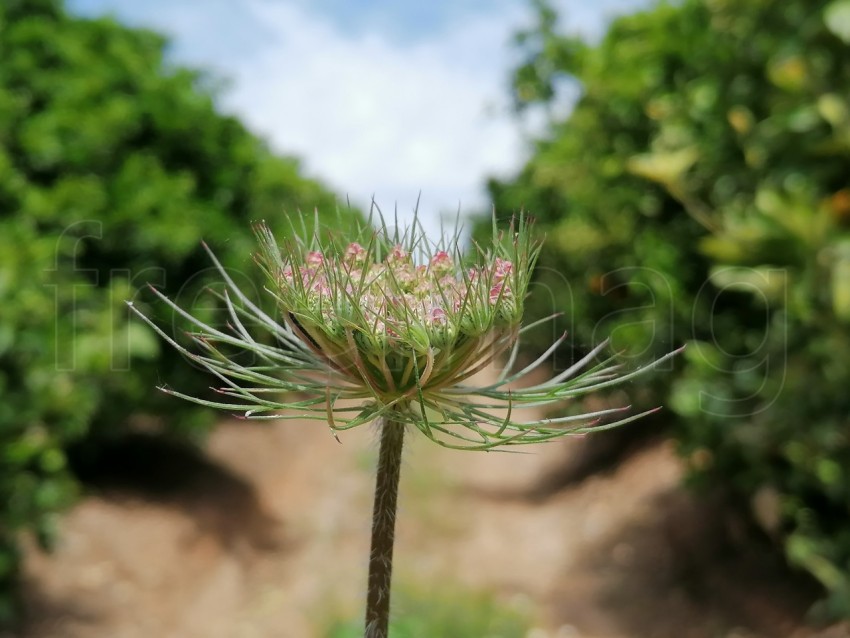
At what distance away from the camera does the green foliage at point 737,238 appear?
3992 mm

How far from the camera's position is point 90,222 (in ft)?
22.9

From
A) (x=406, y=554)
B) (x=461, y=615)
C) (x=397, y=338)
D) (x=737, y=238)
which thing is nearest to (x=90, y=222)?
(x=406, y=554)

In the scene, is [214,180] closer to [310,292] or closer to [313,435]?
[313,435]

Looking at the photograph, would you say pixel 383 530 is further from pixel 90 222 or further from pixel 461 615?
pixel 90 222

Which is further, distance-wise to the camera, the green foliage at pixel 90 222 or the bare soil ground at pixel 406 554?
the bare soil ground at pixel 406 554

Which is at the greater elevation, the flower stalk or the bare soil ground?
the flower stalk

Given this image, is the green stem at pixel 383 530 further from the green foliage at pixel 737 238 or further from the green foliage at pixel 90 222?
the green foliage at pixel 90 222

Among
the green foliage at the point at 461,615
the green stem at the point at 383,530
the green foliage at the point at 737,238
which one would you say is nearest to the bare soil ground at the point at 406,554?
the green foliage at the point at 461,615

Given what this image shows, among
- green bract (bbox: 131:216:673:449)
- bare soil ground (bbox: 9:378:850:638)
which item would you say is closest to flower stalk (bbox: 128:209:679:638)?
green bract (bbox: 131:216:673:449)

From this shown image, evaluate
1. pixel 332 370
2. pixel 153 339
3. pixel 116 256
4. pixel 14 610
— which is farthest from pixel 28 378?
pixel 332 370

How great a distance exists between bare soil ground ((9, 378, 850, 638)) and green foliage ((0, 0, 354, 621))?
0.97 metres

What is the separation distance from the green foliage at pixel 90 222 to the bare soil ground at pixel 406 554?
965 millimetres

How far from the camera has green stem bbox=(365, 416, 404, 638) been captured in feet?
2.80

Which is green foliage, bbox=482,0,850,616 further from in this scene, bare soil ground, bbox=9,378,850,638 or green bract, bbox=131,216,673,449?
green bract, bbox=131,216,673,449
